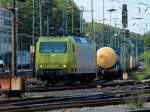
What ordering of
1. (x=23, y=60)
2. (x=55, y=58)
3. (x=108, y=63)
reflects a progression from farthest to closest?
(x=23, y=60) < (x=108, y=63) < (x=55, y=58)

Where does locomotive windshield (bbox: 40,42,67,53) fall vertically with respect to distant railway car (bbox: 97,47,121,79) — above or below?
above

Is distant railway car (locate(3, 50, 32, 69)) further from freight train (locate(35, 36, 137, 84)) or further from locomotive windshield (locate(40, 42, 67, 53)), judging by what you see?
locomotive windshield (locate(40, 42, 67, 53))

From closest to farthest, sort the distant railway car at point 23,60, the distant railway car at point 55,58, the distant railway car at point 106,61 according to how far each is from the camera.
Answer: the distant railway car at point 55,58
the distant railway car at point 106,61
the distant railway car at point 23,60

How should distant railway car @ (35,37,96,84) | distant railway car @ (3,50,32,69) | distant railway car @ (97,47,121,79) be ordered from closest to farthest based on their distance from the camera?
distant railway car @ (35,37,96,84), distant railway car @ (97,47,121,79), distant railway car @ (3,50,32,69)

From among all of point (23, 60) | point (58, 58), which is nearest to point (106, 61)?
point (58, 58)

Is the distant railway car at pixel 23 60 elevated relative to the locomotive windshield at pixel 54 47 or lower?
lower

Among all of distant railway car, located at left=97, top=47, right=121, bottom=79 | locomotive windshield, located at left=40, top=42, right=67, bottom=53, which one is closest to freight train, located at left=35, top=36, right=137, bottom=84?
locomotive windshield, located at left=40, top=42, right=67, bottom=53

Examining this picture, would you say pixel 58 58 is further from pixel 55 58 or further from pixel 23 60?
pixel 23 60

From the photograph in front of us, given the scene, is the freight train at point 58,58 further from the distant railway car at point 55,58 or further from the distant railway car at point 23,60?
the distant railway car at point 23,60

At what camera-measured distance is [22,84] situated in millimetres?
22688

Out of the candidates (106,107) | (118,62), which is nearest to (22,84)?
(106,107)

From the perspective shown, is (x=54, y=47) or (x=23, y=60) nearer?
(x=54, y=47)

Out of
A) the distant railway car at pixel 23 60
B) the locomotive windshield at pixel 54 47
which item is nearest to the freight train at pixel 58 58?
the locomotive windshield at pixel 54 47

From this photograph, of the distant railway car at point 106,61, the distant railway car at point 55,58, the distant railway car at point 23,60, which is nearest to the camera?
the distant railway car at point 55,58
